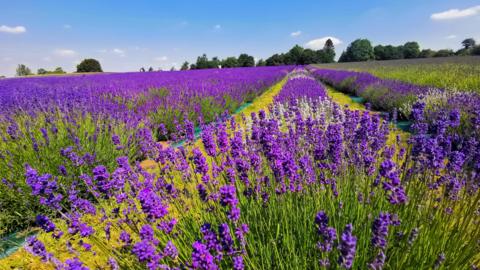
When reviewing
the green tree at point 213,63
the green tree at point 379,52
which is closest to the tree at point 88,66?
the green tree at point 213,63

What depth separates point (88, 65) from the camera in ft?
170

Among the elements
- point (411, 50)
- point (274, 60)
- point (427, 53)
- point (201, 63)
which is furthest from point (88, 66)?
point (411, 50)

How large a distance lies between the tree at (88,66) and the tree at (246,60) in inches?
1027

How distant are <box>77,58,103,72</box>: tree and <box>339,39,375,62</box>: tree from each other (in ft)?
180

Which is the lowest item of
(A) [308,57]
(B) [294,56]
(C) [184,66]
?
(C) [184,66]

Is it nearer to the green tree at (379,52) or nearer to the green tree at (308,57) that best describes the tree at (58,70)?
the green tree at (308,57)

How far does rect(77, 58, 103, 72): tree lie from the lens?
169 feet

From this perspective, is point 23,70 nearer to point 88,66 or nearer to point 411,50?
point 88,66

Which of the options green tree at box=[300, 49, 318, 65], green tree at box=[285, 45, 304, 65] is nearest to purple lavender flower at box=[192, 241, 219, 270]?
green tree at box=[285, 45, 304, 65]

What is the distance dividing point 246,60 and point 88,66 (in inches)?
1138

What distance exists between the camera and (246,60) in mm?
55906

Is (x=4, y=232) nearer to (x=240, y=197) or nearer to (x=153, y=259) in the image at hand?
(x=240, y=197)

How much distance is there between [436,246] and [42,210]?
3.56 m

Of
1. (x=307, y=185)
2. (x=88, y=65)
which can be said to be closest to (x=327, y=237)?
(x=307, y=185)
